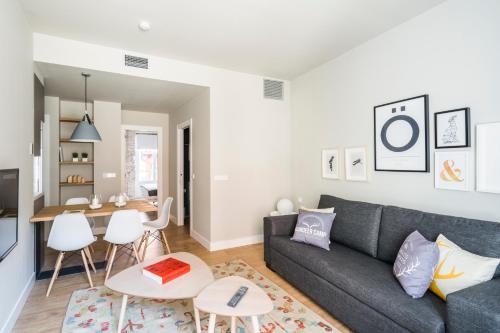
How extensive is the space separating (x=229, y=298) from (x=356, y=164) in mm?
2314

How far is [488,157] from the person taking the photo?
207 centimetres

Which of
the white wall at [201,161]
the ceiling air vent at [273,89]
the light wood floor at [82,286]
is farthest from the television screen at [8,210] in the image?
the ceiling air vent at [273,89]

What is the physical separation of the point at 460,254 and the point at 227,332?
181cm

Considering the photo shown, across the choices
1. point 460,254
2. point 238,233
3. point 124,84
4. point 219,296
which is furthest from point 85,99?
point 460,254

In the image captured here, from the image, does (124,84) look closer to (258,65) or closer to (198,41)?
(198,41)

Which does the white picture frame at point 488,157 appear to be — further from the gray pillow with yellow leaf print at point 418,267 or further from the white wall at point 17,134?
the white wall at point 17,134

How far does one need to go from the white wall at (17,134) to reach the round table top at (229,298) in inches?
61.9

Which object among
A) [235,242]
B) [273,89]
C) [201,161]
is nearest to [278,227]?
[235,242]

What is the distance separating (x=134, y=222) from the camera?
312 cm

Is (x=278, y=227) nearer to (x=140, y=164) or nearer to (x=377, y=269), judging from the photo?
(x=377, y=269)

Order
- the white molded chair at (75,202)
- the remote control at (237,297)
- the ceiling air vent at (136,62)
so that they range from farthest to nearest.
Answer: the white molded chair at (75,202), the ceiling air vent at (136,62), the remote control at (237,297)

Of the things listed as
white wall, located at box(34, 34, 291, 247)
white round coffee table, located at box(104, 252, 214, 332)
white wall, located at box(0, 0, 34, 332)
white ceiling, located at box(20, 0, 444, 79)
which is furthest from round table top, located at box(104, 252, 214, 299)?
white ceiling, located at box(20, 0, 444, 79)

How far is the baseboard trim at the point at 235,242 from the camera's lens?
4.02 metres

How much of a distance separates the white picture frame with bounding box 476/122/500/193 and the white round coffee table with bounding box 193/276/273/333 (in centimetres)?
198
